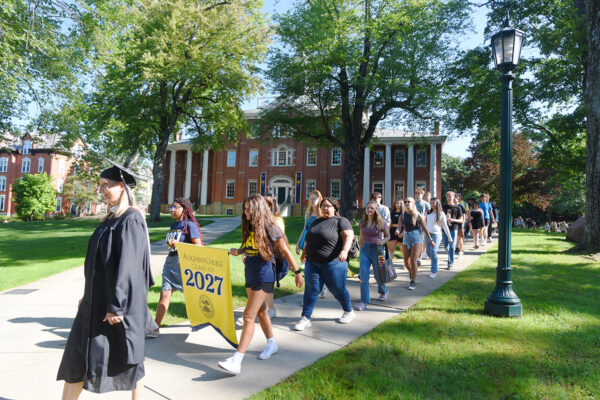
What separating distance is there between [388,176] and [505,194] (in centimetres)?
3288

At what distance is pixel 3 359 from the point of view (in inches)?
162

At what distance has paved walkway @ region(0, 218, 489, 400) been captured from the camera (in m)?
3.46

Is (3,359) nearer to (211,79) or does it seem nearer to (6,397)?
(6,397)

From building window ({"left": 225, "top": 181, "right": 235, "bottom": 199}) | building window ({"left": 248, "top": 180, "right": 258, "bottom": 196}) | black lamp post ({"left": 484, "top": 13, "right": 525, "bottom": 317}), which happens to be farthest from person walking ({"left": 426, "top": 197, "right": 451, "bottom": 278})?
building window ({"left": 225, "top": 181, "right": 235, "bottom": 199})

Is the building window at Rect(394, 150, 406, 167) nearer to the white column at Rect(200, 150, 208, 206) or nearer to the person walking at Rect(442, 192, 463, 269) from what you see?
the white column at Rect(200, 150, 208, 206)

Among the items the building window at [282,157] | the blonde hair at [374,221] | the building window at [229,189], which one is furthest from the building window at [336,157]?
the blonde hair at [374,221]

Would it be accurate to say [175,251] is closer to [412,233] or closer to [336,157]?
[412,233]

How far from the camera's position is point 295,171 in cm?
4038

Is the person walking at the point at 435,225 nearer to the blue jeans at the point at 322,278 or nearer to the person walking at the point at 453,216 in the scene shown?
the person walking at the point at 453,216

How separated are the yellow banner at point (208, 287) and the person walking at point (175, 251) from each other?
14.9 inches

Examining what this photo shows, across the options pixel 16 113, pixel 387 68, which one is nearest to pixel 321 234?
pixel 387 68

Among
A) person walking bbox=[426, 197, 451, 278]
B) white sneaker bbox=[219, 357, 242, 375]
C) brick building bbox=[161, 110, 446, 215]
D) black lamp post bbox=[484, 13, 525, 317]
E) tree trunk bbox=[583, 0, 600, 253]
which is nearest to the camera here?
white sneaker bbox=[219, 357, 242, 375]

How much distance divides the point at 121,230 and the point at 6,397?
2078mm

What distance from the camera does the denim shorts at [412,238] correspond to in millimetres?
7651
